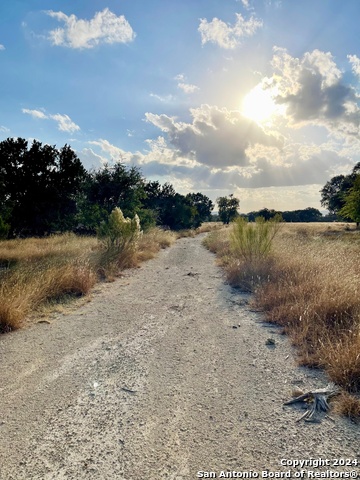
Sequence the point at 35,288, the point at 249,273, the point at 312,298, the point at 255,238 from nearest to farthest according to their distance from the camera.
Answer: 1. the point at 312,298
2. the point at 35,288
3. the point at 249,273
4. the point at 255,238

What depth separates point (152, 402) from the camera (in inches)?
110

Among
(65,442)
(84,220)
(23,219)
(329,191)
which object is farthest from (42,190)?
(329,191)

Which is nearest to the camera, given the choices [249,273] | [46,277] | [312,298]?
[312,298]

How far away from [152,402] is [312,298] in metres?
3.54

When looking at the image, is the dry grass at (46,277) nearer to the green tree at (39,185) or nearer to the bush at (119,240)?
the bush at (119,240)

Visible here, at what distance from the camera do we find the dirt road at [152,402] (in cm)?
209

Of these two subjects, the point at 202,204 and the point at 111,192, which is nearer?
the point at 111,192

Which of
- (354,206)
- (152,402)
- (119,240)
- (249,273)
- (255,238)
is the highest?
(354,206)

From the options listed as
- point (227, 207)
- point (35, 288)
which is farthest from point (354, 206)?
point (227, 207)

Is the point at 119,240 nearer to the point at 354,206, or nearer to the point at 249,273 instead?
the point at 249,273

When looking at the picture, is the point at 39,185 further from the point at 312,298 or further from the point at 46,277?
the point at 312,298

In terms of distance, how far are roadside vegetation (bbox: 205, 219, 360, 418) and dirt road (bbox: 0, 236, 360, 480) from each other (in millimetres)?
267

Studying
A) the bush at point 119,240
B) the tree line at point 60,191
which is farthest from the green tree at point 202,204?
the bush at point 119,240

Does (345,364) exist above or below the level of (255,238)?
below
